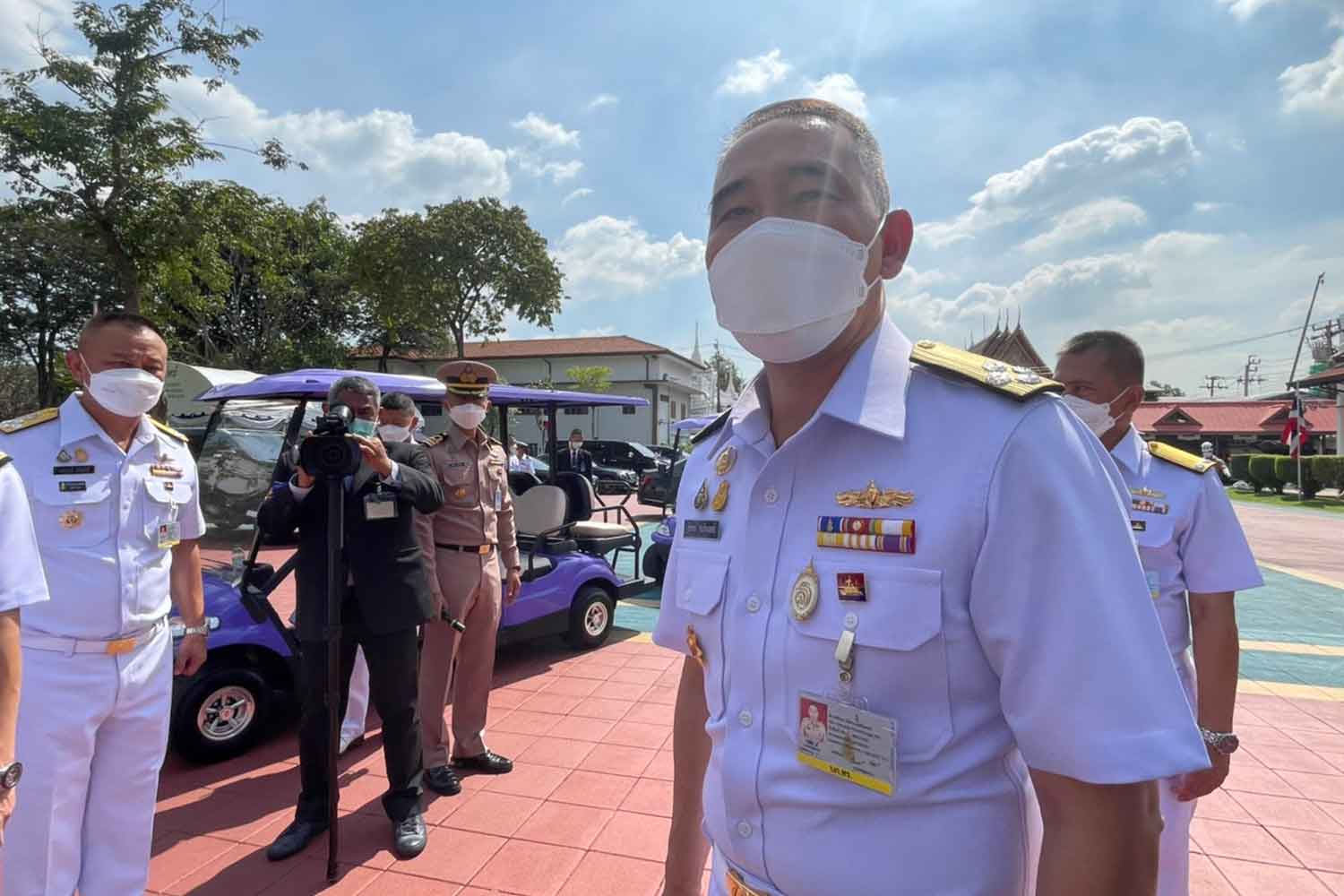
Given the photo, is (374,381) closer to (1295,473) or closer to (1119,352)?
(1119,352)

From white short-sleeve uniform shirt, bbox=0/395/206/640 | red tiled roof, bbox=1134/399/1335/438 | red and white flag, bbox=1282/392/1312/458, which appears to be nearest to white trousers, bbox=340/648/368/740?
white short-sleeve uniform shirt, bbox=0/395/206/640

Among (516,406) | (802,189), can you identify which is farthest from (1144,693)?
(516,406)

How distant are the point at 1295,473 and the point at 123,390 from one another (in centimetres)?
3532

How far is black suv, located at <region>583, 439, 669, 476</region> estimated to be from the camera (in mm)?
22822

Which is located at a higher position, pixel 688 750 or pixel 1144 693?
pixel 1144 693

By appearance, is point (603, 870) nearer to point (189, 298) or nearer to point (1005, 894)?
point (1005, 894)

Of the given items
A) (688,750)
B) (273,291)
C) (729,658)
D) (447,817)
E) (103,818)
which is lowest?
(447,817)

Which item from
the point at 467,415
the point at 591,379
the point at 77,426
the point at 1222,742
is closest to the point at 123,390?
the point at 77,426

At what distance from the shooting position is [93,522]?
Answer: 2.46 metres

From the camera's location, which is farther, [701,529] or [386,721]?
[386,721]

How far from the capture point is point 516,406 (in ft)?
22.5

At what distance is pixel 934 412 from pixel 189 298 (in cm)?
1523

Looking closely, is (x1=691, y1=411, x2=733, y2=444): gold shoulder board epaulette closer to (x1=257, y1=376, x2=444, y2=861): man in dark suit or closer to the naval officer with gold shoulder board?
the naval officer with gold shoulder board

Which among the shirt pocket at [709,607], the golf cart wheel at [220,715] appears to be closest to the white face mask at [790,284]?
the shirt pocket at [709,607]
